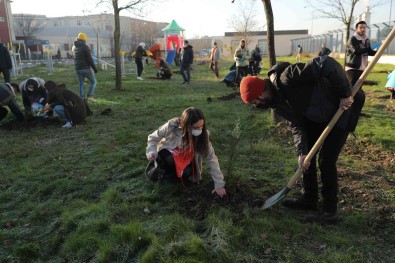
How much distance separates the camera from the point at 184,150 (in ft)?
13.3

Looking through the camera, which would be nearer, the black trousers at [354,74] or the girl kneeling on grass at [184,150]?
the girl kneeling on grass at [184,150]

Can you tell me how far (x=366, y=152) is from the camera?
547 cm

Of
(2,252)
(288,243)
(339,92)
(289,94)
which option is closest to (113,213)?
(2,252)

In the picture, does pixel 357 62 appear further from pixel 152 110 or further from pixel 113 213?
pixel 113 213

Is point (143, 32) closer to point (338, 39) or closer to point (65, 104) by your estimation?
point (338, 39)

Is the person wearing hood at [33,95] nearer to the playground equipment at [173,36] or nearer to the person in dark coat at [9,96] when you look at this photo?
the person in dark coat at [9,96]

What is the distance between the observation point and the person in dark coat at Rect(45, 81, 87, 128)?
7.27 metres

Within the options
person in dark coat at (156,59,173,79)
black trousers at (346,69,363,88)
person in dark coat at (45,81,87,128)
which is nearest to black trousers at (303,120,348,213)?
black trousers at (346,69,363,88)

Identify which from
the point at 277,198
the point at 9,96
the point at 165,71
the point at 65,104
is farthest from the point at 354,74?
the point at 165,71

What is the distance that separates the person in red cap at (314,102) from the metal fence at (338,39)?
893 inches

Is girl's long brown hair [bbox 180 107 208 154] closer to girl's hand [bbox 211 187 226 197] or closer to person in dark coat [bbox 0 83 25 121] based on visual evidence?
girl's hand [bbox 211 187 226 197]

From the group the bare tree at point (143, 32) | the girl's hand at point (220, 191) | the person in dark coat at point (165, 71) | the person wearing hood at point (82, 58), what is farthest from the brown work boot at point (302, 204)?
the bare tree at point (143, 32)

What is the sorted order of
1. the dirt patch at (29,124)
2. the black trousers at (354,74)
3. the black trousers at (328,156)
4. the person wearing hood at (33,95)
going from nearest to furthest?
the black trousers at (328,156) → the black trousers at (354,74) → the dirt patch at (29,124) → the person wearing hood at (33,95)

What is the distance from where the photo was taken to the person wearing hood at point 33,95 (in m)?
7.76
